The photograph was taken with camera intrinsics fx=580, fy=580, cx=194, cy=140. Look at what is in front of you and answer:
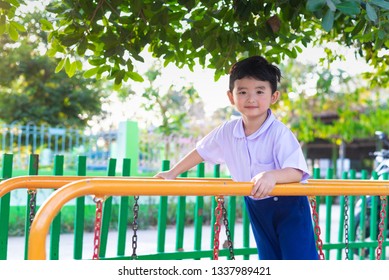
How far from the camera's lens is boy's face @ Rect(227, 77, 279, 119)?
7.98 feet

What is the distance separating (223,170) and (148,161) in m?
2.05

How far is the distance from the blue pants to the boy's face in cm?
38

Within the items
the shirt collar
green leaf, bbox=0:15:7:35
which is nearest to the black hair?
the shirt collar

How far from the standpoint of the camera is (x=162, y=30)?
3.04 m

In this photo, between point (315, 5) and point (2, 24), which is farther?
point (2, 24)

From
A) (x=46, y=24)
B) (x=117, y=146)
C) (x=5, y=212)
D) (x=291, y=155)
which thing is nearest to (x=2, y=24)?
(x=46, y=24)

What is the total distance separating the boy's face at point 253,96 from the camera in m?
2.43

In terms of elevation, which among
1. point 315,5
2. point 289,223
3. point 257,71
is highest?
point 315,5

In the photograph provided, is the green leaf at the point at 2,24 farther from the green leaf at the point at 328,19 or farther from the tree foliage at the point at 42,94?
the tree foliage at the point at 42,94

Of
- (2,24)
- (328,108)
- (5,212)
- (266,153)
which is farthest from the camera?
(328,108)

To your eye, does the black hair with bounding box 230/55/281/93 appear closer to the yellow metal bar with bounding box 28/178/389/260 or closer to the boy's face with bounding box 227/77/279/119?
the boy's face with bounding box 227/77/279/119

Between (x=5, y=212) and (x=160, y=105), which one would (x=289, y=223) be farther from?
(x=160, y=105)

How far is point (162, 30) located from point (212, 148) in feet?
2.43

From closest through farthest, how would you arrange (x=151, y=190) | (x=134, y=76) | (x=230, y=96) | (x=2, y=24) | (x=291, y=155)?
(x=151, y=190), (x=291, y=155), (x=230, y=96), (x=2, y=24), (x=134, y=76)
